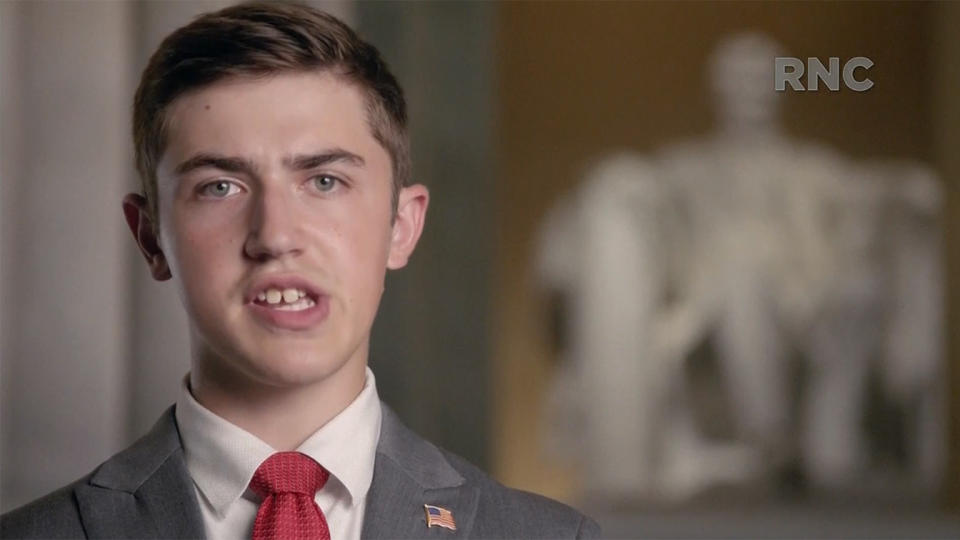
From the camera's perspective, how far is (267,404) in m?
1.54

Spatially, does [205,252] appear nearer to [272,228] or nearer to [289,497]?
[272,228]

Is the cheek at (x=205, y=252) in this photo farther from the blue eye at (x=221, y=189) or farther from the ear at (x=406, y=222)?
the ear at (x=406, y=222)

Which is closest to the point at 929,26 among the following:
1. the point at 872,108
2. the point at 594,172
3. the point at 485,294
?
the point at 872,108

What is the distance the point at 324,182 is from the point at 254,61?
0.17 metres

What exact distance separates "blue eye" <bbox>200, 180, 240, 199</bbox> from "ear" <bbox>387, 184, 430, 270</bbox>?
270 mm

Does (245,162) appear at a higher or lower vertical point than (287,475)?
higher

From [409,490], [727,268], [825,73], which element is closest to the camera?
[409,490]

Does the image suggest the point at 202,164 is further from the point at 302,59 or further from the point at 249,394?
the point at 249,394

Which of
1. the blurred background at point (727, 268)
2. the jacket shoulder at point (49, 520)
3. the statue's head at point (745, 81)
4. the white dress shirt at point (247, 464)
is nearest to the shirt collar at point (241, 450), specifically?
the white dress shirt at point (247, 464)

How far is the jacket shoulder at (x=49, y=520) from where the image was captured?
1511mm

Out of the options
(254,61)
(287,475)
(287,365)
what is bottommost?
(287,475)

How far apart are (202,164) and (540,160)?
132 inches

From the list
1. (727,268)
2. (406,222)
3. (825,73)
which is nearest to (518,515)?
(406,222)

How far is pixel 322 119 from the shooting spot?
1540mm
